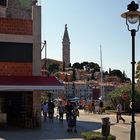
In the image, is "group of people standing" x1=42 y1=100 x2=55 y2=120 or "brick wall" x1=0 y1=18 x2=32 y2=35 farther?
"group of people standing" x1=42 y1=100 x2=55 y2=120

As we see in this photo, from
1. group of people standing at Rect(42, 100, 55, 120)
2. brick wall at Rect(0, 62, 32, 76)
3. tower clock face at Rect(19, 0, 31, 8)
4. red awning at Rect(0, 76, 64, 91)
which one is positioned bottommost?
group of people standing at Rect(42, 100, 55, 120)

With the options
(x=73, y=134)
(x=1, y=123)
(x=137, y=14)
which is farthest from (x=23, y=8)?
(x=137, y=14)

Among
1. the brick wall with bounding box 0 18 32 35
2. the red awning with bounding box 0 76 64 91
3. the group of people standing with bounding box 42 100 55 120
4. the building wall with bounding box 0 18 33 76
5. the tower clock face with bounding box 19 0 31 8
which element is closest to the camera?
the red awning with bounding box 0 76 64 91

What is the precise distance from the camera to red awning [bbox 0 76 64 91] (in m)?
28.6

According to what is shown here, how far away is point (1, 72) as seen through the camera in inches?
1214

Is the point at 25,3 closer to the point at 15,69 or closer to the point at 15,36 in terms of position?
the point at 15,36

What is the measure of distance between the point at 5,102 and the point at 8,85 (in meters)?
5.78

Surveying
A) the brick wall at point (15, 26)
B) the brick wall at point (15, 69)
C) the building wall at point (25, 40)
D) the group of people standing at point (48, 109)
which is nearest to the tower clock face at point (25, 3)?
the building wall at point (25, 40)

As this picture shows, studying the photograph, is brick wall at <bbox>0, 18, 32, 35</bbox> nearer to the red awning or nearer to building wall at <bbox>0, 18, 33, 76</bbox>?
building wall at <bbox>0, 18, 33, 76</bbox>

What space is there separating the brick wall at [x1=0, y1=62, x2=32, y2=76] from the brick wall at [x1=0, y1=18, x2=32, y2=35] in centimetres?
205

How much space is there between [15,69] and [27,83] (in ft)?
7.60

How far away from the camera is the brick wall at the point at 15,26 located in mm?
31359

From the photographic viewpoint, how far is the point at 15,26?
31.6 meters

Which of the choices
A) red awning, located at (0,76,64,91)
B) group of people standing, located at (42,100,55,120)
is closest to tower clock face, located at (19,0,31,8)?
group of people standing, located at (42,100,55,120)
